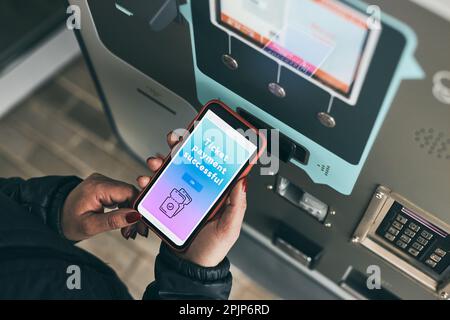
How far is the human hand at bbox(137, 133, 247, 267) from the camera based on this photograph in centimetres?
85

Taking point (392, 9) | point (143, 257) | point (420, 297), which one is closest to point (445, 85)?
point (392, 9)

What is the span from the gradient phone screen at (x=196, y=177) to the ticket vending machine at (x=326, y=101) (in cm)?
5

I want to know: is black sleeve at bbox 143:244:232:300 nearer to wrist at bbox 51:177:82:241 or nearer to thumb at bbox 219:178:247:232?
thumb at bbox 219:178:247:232

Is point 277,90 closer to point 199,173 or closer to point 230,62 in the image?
point 230,62

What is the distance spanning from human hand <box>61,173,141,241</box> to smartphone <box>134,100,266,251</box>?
0.04m

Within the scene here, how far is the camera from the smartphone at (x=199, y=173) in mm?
845

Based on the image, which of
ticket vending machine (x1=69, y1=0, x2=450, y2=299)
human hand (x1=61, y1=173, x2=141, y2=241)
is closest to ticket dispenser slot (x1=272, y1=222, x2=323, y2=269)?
ticket vending machine (x1=69, y1=0, x2=450, y2=299)

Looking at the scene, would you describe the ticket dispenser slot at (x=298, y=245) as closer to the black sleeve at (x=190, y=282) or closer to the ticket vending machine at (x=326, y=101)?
the ticket vending machine at (x=326, y=101)

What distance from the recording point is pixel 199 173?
88 cm

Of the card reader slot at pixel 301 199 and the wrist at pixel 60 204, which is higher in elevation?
the card reader slot at pixel 301 199

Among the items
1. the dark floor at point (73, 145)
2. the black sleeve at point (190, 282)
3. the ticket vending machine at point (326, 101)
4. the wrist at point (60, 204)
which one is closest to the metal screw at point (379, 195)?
the ticket vending machine at point (326, 101)

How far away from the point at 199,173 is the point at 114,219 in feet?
0.54
